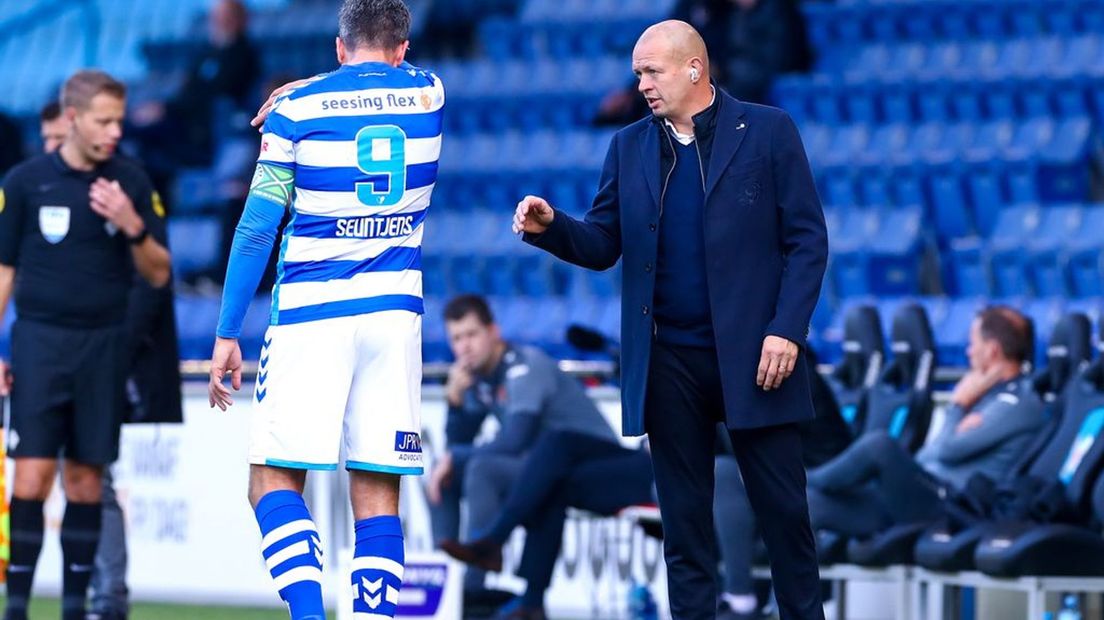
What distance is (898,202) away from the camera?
42.9 feet

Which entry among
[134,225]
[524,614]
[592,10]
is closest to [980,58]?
[592,10]

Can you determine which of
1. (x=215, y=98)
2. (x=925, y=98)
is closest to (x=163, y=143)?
(x=215, y=98)

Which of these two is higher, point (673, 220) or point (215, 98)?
point (215, 98)

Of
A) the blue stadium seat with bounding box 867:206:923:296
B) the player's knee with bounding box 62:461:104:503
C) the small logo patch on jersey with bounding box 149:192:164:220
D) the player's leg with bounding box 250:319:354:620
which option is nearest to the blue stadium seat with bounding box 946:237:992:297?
the blue stadium seat with bounding box 867:206:923:296

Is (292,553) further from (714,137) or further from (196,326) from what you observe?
(196,326)

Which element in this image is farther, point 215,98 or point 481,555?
point 215,98

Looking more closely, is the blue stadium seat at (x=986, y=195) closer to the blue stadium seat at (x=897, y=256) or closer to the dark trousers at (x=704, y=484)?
the blue stadium seat at (x=897, y=256)

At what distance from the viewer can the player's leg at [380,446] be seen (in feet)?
18.7

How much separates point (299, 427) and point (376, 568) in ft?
1.46

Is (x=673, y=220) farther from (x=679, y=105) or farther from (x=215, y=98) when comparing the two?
(x=215, y=98)

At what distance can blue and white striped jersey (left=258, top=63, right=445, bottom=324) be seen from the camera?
221 inches

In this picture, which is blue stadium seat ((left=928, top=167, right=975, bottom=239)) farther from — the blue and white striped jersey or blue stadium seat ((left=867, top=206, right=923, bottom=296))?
the blue and white striped jersey

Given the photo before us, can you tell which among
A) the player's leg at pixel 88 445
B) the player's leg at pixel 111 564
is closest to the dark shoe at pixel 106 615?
the player's leg at pixel 111 564

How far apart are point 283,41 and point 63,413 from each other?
987 centimetres
